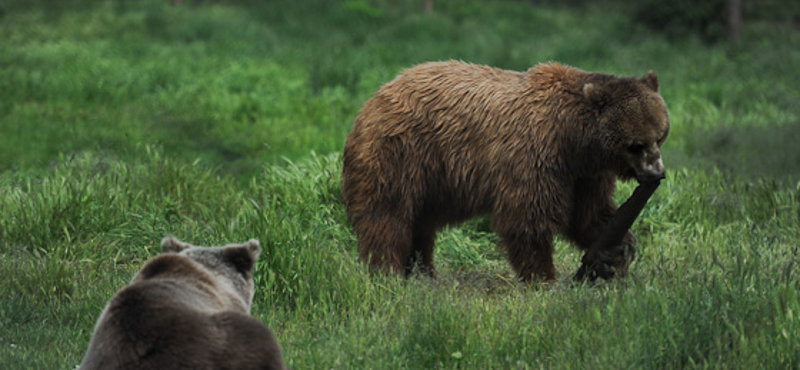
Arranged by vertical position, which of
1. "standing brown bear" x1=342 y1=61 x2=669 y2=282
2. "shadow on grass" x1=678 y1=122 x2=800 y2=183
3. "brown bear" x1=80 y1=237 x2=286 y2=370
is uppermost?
"brown bear" x1=80 y1=237 x2=286 y2=370

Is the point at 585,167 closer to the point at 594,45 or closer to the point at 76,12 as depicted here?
the point at 594,45

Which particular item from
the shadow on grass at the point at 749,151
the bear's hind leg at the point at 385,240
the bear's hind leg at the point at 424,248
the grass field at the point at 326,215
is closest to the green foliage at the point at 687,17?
the grass field at the point at 326,215

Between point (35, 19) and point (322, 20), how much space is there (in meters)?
6.20

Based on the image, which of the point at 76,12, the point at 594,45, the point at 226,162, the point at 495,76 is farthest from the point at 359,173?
the point at 76,12

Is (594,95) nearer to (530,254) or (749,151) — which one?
(530,254)

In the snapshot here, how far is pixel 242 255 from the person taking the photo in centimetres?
418

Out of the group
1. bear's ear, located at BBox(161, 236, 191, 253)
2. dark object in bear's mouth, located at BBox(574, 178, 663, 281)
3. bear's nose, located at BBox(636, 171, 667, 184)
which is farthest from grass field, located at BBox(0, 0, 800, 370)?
bear's ear, located at BBox(161, 236, 191, 253)

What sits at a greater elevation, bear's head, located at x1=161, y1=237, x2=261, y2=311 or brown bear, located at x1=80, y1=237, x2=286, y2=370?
brown bear, located at x1=80, y1=237, x2=286, y2=370

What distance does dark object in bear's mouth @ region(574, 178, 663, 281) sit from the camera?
6.16m

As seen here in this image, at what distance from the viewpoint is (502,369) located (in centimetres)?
474

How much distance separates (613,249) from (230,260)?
2992 millimetres

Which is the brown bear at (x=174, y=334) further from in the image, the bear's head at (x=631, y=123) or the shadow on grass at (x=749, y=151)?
the shadow on grass at (x=749, y=151)

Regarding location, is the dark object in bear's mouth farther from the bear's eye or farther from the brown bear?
the brown bear

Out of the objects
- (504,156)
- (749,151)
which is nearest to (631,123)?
(504,156)
